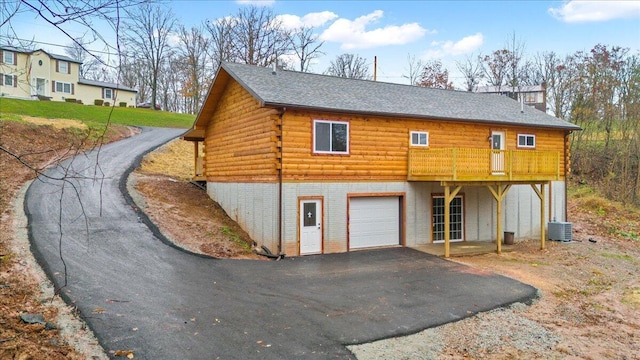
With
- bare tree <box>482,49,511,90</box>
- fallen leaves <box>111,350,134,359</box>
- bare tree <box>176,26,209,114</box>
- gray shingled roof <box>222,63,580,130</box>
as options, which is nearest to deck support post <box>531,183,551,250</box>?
gray shingled roof <box>222,63,580,130</box>

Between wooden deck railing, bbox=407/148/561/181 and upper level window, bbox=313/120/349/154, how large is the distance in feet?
8.64

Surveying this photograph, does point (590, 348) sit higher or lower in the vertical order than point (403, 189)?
lower

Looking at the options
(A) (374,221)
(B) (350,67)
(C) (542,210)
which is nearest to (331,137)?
(A) (374,221)

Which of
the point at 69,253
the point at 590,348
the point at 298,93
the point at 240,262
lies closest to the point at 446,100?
the point at 298,93

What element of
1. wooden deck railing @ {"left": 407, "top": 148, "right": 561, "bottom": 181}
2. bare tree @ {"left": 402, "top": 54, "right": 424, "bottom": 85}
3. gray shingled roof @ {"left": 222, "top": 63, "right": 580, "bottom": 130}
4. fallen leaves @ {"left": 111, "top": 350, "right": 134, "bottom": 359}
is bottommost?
fallen leaves @ {"left": 111, "top": 350, "right": 134, "bottom": 359}

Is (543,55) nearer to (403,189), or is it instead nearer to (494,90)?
(494,90)

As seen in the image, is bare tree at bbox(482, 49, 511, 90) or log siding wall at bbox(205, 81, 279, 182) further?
bare tree at bbox(482, 49, 511, 90)

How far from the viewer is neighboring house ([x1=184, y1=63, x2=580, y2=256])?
43.1 ft

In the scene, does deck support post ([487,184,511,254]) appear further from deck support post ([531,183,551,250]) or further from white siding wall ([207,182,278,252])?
white siding wall ([207,182,278,252])

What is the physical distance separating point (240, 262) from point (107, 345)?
5.85 m

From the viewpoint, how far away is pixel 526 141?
701 inches

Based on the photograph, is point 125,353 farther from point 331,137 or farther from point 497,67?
point 497,67

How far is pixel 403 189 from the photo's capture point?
1501 centimetres

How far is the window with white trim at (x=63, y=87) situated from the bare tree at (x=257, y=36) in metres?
19.1
